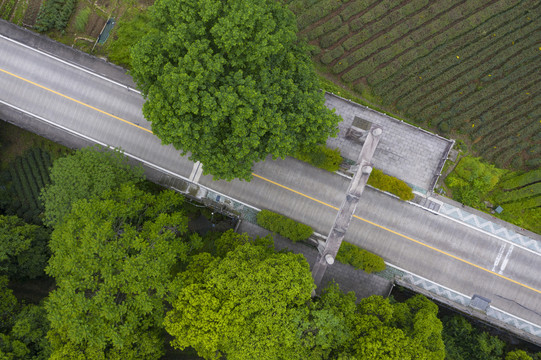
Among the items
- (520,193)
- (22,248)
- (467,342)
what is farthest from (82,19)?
(467,342)

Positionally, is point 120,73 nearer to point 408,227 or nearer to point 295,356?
point 295,356

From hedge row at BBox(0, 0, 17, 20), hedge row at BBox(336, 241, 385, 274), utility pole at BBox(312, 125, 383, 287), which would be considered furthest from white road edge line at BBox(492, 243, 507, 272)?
hedge row at BBox(0, 0, 17, 20)

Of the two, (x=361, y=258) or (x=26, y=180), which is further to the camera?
(x=26, y=180)

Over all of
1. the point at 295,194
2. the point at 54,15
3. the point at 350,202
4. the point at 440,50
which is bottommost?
the point at 295,194

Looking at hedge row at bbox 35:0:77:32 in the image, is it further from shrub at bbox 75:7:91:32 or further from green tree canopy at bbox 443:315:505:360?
green tree canopy at bbox 443:315:505:360

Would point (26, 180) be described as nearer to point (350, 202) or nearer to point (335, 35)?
point (350, 202)

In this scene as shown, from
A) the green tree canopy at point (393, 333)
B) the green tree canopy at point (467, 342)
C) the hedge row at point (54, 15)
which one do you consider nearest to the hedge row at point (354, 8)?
the green tree canopy at point (393, 333)

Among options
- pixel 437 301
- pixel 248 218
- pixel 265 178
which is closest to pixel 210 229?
pixel 248 218
